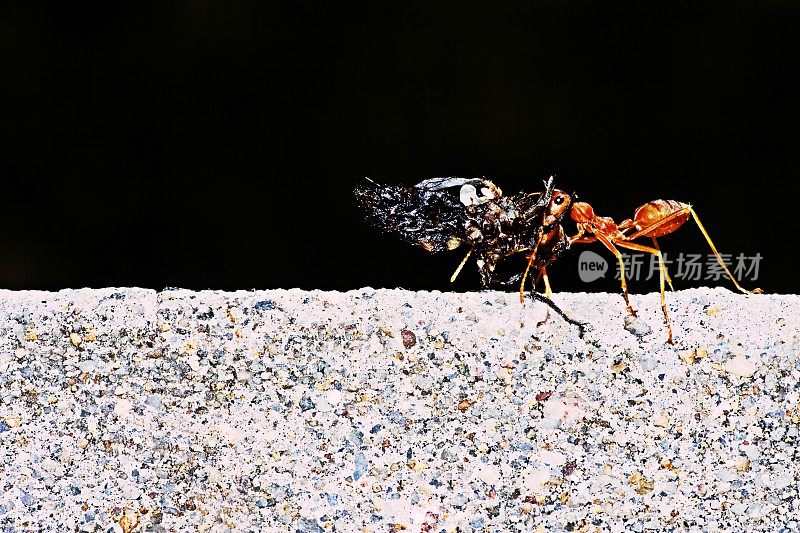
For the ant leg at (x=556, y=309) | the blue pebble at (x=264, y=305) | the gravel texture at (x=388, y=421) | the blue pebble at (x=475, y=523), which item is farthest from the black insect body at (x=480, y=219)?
the blue pebble at (x=475, y=523)

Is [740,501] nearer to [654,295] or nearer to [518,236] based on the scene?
[654,295]

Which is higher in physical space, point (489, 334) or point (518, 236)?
point (518, 236)

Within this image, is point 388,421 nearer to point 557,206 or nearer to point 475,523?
point 475,523

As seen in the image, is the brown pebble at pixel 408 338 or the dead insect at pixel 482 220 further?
the dead insect at pixel 482 220

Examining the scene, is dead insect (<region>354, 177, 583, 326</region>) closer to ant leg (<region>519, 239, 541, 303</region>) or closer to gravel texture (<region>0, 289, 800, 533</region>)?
ant leg (<region>519, 239, 541, 303</region>)

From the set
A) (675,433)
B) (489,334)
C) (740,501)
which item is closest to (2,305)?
(489,334)

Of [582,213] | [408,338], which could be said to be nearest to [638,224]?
[582,213]

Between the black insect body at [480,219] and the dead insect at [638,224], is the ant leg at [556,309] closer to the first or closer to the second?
the black insect body at [480,219]
